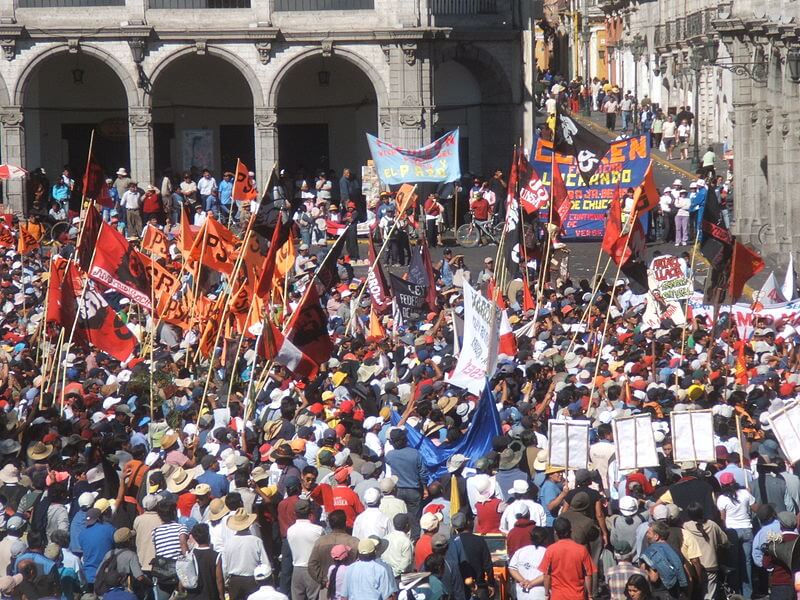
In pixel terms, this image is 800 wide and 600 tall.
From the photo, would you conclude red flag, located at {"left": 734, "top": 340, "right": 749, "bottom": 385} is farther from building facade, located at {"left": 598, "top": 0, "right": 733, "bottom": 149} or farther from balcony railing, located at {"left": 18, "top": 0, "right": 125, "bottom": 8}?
building facade, located at {"left": 598, "top": 0, "right": 733, "bottom": 149}

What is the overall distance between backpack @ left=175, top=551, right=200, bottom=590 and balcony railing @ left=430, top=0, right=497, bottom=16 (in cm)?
2695

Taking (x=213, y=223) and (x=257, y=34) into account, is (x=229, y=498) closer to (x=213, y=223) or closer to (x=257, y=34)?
(x=213, y=223)

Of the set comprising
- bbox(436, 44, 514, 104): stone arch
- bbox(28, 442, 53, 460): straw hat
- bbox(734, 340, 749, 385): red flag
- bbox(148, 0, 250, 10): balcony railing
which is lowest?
bbox(28, 442, 53, 460): straw hat

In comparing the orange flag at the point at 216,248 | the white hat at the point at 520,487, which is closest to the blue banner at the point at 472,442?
the white hat at the point at 520,487

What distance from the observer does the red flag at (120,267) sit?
2162 cm

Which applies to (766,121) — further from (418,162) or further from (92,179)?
(92,179)

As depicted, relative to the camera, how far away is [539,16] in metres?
44.3

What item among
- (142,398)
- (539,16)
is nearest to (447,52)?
(539,16)

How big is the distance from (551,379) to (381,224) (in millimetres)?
15221

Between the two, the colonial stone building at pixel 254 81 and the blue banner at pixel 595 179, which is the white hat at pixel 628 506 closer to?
the blue banner at pixel 595 179

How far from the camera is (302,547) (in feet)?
46.0

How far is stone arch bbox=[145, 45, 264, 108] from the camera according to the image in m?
38.9

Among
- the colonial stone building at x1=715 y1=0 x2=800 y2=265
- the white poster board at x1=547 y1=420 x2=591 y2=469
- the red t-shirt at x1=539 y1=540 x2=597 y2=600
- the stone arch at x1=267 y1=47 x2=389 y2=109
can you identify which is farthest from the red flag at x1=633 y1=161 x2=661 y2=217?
the stone arch at x1=267 y1=47 x2=389 y2=109

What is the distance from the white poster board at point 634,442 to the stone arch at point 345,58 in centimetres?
2449
